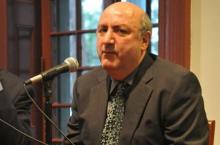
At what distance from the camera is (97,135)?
1686 millimetres

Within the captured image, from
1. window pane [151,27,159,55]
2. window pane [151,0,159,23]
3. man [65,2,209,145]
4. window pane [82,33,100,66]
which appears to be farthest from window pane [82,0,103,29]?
man [65,2,209,145]

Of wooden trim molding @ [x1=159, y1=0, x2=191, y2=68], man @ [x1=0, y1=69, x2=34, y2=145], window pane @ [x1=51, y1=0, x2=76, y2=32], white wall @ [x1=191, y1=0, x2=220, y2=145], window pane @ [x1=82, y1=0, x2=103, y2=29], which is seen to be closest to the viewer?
man @ [x1=0, y1=69, x2=34, y2=145]

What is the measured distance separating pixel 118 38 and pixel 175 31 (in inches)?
35.2

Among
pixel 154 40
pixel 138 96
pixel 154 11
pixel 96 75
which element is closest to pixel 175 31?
pixel 154 40

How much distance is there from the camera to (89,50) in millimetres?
3316

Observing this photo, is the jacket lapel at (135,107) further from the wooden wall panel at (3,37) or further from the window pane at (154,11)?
the wooden wall panel at (3,37)

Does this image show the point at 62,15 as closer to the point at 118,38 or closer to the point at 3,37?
the point at 3,37

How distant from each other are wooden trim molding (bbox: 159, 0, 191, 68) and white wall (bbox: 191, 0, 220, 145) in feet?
0.16

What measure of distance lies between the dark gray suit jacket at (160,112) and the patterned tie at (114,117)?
0.02 metres

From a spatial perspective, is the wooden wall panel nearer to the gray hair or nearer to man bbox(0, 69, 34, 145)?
man bbox(0, 69, 34, 145)

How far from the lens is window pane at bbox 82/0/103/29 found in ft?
10.6

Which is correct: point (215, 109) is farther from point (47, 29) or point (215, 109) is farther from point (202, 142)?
point (47, 29)

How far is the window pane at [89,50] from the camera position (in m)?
3.26

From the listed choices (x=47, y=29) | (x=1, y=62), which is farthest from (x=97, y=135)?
(x=47, y=29)
